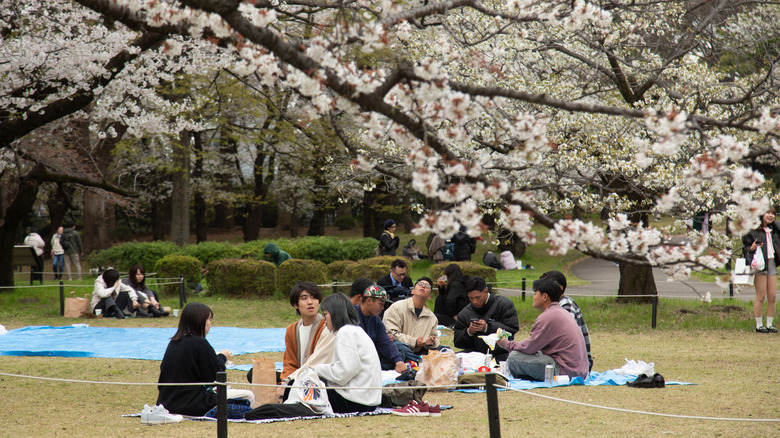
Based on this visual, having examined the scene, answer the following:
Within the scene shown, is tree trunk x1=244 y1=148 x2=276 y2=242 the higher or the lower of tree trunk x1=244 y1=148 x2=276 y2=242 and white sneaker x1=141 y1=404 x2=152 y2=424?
the higher

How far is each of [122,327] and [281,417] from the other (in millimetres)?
6749

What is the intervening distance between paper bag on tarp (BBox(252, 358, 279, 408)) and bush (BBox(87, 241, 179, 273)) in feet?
40.4

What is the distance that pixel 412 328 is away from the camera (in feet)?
27.6

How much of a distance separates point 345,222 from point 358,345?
2819 cm

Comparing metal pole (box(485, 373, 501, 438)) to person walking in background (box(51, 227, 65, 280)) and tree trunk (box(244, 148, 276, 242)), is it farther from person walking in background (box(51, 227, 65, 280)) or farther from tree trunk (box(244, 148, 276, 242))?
tree trunk (box(244, 148, 276, 242))

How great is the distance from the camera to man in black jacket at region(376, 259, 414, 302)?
34.7ft

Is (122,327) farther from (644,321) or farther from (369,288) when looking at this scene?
(644,321)

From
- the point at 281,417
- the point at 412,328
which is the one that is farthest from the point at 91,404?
the point at 412,328

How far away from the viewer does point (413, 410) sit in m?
5.93

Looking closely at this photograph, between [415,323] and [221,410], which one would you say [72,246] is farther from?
[221,410]

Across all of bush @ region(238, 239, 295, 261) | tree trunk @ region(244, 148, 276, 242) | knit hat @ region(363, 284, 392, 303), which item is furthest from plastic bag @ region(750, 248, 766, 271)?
tree trunk @ region(244, 148, 276, 242)

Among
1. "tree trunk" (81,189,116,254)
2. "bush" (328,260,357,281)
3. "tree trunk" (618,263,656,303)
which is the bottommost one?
"tree trunk" (618,263,656,303)

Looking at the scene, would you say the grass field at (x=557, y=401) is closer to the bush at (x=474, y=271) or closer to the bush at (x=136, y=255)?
the bush at (x=474, y=271)

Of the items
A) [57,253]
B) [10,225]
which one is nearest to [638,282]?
[10,225]
